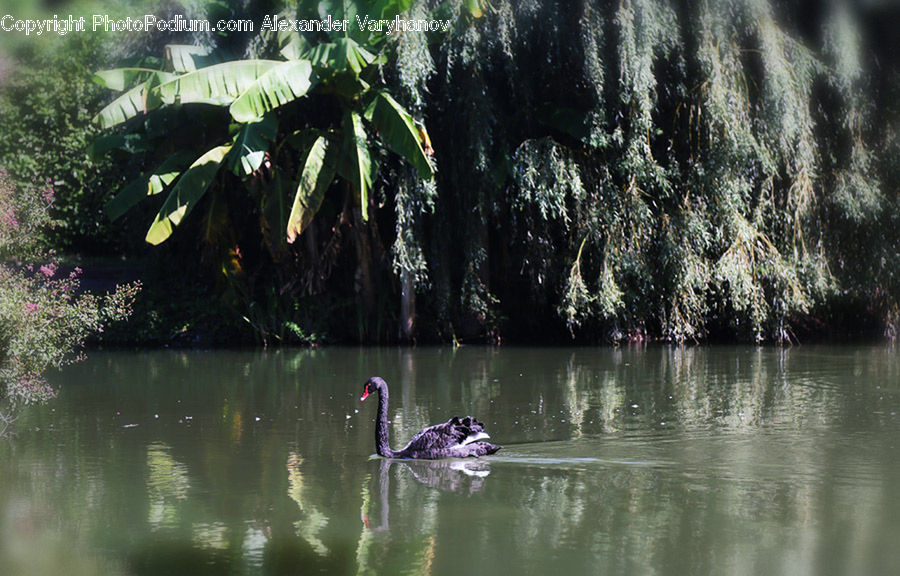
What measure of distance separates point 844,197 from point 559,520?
1340cm

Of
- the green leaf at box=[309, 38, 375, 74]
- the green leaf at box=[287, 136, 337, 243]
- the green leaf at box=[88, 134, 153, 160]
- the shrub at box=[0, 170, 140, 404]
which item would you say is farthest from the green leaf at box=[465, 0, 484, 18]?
the shrub at box=[0, 170, 140, 404]

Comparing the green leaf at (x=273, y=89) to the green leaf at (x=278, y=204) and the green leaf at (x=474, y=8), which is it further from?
the green leaf at (x=474, y=8)

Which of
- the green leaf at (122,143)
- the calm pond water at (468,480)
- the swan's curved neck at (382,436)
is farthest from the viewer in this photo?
the green leaf at (122,143)

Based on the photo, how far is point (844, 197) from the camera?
18.4 metres

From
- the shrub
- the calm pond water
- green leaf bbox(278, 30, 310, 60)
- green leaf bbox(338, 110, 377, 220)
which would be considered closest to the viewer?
the calm pond water

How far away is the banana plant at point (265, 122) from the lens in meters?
16.0

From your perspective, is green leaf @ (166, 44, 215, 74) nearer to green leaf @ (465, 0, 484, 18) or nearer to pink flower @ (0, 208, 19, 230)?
green leaf @ (465, 0, 484, 18)

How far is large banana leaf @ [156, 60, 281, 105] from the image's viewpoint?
51.4 ft

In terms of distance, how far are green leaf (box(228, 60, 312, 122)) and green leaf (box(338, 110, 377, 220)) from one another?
109 centimetres

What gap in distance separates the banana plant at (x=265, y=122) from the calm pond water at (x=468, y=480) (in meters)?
3.76

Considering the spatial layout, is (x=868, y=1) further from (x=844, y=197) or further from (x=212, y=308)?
(x=212, y=308)

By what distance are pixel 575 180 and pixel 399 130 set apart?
342 centimetres

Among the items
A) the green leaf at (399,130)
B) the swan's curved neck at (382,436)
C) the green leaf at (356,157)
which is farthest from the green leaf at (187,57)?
the swan's curved neck at (382,436)

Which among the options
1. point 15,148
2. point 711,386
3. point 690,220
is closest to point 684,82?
point 690,220
